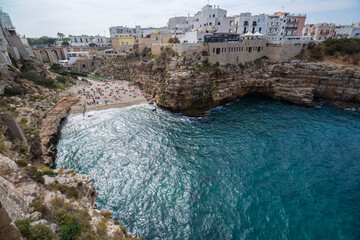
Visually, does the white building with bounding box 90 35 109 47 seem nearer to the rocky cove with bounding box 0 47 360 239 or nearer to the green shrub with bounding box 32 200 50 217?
the rocky cove with bounding box 0 47 360 239

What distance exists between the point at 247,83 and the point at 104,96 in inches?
1722

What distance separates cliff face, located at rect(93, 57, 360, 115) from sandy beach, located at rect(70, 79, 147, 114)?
20.1ft

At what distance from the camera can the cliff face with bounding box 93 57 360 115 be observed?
41156 mm

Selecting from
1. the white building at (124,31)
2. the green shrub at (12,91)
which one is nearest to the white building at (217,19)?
the white building at (124,31)

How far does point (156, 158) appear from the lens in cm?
2672

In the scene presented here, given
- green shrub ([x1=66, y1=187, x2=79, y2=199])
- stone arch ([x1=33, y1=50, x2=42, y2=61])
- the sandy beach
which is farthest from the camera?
stone arch ([x1=33, y1=50, x2=42, y2=61])

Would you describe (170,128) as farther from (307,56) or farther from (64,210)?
(307,56)

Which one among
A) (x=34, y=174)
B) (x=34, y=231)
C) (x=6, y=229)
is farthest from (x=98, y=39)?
(x=6, y=229)

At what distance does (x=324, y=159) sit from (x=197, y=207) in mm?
21999

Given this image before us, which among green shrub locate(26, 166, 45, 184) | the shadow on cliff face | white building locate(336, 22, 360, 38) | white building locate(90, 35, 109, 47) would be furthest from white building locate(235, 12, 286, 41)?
white building locate(90, 35, 109, 47)

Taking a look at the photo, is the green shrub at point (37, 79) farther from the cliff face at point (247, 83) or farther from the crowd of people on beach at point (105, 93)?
the cliff face at point (247, 83)

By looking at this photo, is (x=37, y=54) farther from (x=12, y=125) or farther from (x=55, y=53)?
(x=12, y=125)

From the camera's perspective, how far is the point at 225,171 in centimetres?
2378

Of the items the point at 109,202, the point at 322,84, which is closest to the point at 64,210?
the point at 109,202
